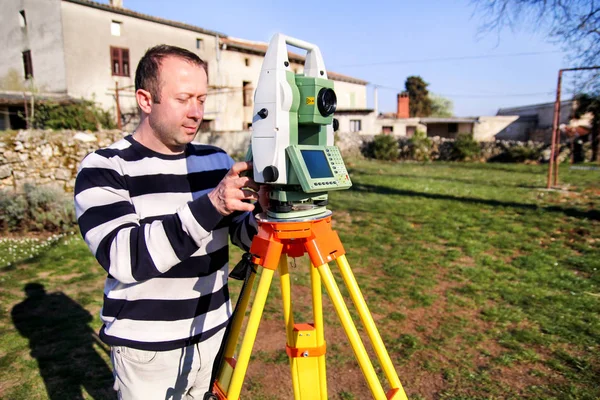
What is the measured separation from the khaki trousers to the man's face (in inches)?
36.1

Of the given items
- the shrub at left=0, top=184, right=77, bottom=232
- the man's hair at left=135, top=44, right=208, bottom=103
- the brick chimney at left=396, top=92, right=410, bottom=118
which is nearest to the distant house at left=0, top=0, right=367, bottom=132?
the shrub at left=0, top=184, right=77, bottom=232

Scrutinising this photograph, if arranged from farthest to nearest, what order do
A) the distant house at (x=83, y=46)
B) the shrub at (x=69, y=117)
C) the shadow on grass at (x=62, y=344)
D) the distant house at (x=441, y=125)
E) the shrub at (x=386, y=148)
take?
the distant house at (x=441, y=125) → the shrub at (x=386, y=148) → the distant house at (x=83, y=46) → the shrub at (x=69, y=117) → the shadow on grass at (x=62, y=344)

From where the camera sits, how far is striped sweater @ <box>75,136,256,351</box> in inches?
55.1

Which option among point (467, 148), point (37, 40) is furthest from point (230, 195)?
point (37, 40)

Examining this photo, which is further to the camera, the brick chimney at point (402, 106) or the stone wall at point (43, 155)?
the brick chimney at point (402, 106)

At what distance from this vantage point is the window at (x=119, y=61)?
22734 mm

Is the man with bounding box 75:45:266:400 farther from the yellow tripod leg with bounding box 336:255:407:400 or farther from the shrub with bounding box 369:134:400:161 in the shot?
the shrub with bounding box 369:134:400:161

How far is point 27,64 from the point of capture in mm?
22672

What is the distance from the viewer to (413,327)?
4.25 m

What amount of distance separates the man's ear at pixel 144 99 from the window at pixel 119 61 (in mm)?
23961

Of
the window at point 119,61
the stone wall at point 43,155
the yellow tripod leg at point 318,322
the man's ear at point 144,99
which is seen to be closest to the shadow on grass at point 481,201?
the stone wall at point 43,155

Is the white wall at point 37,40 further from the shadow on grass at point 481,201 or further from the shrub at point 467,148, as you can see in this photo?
the shrub at point 467,148

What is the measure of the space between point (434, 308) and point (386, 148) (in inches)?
733

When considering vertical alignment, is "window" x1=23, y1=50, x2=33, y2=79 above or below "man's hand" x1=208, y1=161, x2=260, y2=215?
above
